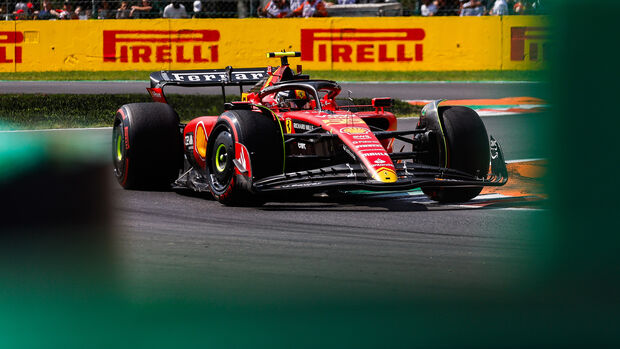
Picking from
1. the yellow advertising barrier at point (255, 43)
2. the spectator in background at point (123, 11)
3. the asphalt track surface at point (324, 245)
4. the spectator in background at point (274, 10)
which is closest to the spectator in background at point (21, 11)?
the yellow advertising barrier at point (255, 43)

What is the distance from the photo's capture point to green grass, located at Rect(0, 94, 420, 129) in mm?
13945

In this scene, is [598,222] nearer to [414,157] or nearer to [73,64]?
[414,157]

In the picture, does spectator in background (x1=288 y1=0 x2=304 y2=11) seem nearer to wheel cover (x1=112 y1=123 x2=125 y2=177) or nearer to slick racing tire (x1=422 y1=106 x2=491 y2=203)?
wheel cover (x1=112 y1=123 x2=125 y2=177)

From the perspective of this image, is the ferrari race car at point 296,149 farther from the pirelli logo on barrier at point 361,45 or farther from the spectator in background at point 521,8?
the pirelli logo on barrier at point 361,45

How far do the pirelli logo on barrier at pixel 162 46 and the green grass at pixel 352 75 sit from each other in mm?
363

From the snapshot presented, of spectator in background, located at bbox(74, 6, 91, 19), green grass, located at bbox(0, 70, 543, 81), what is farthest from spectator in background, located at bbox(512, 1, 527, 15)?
spectator in background, located at bbox(74, 6, 91, 19)

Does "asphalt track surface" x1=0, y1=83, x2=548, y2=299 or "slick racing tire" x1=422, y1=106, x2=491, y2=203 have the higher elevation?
"slick racing tire" x1=422, y1=106, x2=491, y2=203

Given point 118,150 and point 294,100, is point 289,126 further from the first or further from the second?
point 118,150

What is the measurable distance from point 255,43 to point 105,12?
3007 mm

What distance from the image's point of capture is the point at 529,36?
3289 mm

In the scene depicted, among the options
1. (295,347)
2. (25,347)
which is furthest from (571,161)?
(25,347)

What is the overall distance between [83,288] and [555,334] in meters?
2.21

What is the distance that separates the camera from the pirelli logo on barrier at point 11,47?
20.0 metres

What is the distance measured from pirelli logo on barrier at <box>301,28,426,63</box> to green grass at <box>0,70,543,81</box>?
0.35 m
